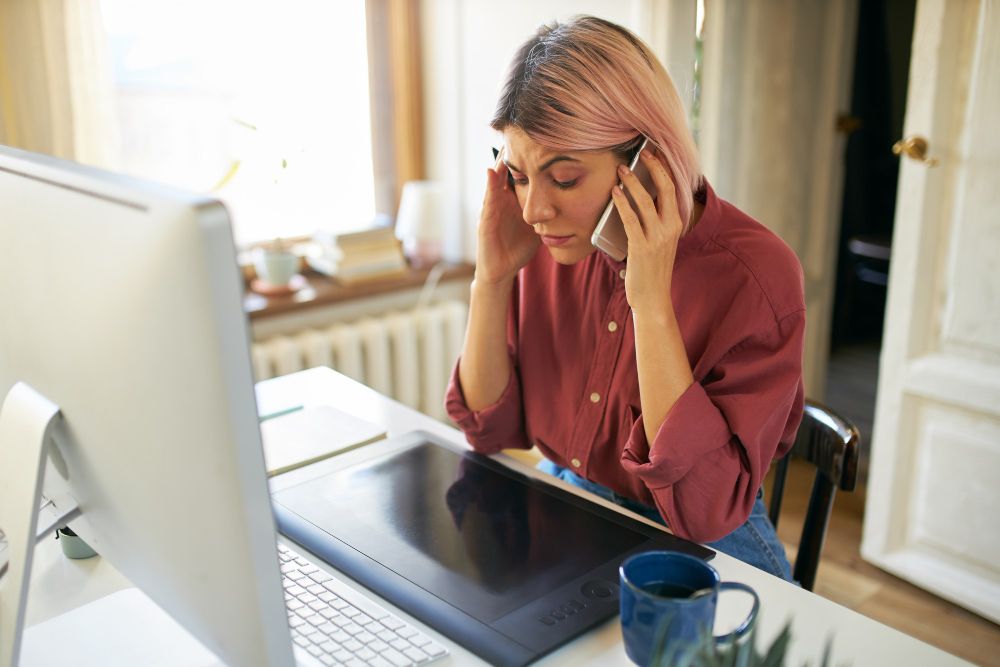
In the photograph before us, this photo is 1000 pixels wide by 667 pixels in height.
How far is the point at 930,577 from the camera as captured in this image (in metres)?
2.15

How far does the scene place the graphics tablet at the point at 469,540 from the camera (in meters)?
0.88

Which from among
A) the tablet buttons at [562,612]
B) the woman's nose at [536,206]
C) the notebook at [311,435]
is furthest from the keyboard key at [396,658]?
the woman's nose at [536,206]

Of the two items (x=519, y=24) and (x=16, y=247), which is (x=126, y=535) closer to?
(x=16, y=247)

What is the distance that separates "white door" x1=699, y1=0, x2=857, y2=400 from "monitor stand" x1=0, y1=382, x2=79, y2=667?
205cm

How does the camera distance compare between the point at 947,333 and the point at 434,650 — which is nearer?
the point at 434,650

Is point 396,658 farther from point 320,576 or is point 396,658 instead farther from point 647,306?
point 647,306

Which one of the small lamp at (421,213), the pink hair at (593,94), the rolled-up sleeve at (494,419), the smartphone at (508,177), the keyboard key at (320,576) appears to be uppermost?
the pink hair at (593,94)

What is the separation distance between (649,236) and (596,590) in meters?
0.43

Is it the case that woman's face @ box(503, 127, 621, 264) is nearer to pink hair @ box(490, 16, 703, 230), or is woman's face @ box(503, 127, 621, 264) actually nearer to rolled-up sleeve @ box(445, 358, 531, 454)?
pink hair @ box(490, 16, 703, 230)

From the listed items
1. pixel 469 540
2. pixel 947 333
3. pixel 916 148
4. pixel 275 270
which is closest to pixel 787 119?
pixel 916 148

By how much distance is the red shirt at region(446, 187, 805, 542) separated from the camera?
107 centimetres

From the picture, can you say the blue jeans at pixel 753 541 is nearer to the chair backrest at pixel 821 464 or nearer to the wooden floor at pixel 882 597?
the chair backrest at pixel 821 464

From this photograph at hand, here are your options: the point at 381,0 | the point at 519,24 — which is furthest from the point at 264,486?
the point at 381,0

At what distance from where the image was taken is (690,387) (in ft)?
3.54
